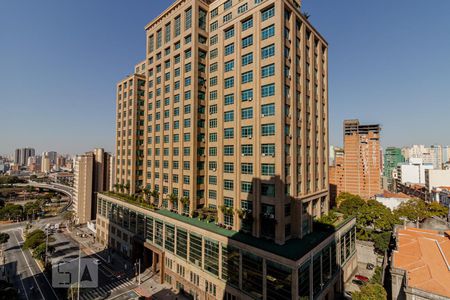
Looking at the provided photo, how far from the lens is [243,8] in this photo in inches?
1705

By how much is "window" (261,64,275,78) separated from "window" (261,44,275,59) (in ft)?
6.43

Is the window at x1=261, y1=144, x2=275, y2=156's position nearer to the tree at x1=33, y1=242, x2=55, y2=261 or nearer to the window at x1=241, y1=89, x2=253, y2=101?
the window at x1=241, y1=89, x2=253, y2=101

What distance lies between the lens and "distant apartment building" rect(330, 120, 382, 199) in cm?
12738

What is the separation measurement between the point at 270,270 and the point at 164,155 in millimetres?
39163

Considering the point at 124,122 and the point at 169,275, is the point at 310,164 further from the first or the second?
the point at 124,122

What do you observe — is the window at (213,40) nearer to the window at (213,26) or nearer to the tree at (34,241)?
the window at (213,26)

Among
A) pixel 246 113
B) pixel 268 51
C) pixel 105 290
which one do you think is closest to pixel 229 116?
pixel 246 113

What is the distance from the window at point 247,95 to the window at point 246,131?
5.50m

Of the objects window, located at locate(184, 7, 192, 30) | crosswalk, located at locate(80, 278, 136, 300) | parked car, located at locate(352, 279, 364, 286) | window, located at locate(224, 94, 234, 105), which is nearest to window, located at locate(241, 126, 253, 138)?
window, located at locate(224, 94, 234, 105)

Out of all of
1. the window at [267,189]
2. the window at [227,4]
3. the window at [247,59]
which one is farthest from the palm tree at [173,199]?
the window at [227,4]

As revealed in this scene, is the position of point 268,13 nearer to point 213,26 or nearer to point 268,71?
point 268,71

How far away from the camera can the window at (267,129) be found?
37.5m

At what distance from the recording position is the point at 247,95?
41312mm

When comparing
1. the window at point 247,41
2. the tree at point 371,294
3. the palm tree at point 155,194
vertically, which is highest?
the window at point 247,41
